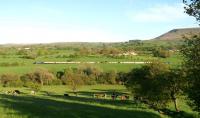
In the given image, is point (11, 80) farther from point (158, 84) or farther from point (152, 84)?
point (158, 84)

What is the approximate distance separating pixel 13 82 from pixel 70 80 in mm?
26133

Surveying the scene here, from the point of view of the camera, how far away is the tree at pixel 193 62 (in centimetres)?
3011

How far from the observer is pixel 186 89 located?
1324 inches

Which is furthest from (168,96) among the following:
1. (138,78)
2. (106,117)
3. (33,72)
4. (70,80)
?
(33,72)

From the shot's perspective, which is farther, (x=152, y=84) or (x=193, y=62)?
(x=152, y=84)

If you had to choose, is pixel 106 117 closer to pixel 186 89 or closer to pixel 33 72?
pixel 186 89

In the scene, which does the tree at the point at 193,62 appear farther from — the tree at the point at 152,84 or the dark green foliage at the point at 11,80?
the dark green foliage at the point at 11,80

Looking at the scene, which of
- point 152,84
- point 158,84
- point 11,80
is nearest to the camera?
point 158,84

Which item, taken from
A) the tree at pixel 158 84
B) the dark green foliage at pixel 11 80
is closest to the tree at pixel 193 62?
the tree at pixel 158 84

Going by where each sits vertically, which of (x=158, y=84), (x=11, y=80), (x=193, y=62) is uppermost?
(x=193, y=62)

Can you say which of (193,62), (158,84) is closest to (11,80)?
(158,84)

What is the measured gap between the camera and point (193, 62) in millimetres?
30719

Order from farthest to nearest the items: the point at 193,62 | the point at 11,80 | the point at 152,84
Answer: the point at 11,80 → the point at 152,84 → the point at 193,62

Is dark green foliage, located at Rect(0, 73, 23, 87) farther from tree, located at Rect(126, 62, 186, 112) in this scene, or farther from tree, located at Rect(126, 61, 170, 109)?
tree, located at Rect(126, 62, 186, 112)
